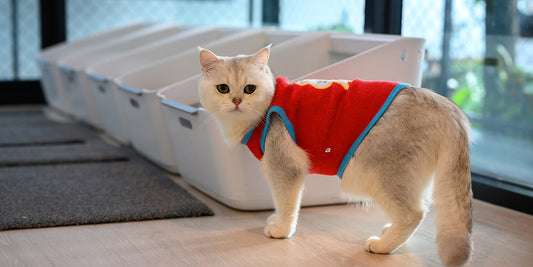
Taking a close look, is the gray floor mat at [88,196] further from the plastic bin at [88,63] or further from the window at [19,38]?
the window at [19,38]

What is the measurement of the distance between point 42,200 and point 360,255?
1.08 metres

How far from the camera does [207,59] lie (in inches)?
59.1

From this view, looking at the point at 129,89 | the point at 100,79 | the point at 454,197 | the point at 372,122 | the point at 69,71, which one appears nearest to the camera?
the point at 454,197

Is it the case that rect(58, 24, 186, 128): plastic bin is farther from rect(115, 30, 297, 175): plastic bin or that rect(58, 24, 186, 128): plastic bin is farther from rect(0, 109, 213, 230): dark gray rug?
rect(115, 30, 297, 175): plastic bin

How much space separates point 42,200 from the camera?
6.08ft

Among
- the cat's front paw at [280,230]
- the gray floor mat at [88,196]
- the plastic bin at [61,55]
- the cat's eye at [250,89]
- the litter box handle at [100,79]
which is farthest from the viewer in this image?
the plastic bin at [61,55]

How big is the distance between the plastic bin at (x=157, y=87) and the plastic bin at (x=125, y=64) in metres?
0.29

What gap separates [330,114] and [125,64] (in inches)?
69.1

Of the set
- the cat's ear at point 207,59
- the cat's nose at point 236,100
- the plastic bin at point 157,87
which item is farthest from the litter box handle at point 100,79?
the cat's nose at point 236,100

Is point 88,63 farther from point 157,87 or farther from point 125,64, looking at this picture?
point 157,87

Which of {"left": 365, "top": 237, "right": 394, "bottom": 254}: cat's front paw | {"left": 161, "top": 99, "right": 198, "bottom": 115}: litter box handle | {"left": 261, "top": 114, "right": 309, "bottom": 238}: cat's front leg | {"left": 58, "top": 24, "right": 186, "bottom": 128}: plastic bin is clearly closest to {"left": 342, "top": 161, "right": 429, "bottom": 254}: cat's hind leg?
{"left": 365, "top": 237, "right": 394, "bottom": 254}: cat's front paw

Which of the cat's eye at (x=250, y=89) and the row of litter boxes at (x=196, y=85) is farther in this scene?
the row of litter boxes at (x=196, y=85)

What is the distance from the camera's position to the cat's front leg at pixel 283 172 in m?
1.48

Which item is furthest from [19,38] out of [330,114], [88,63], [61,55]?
[330,114]
